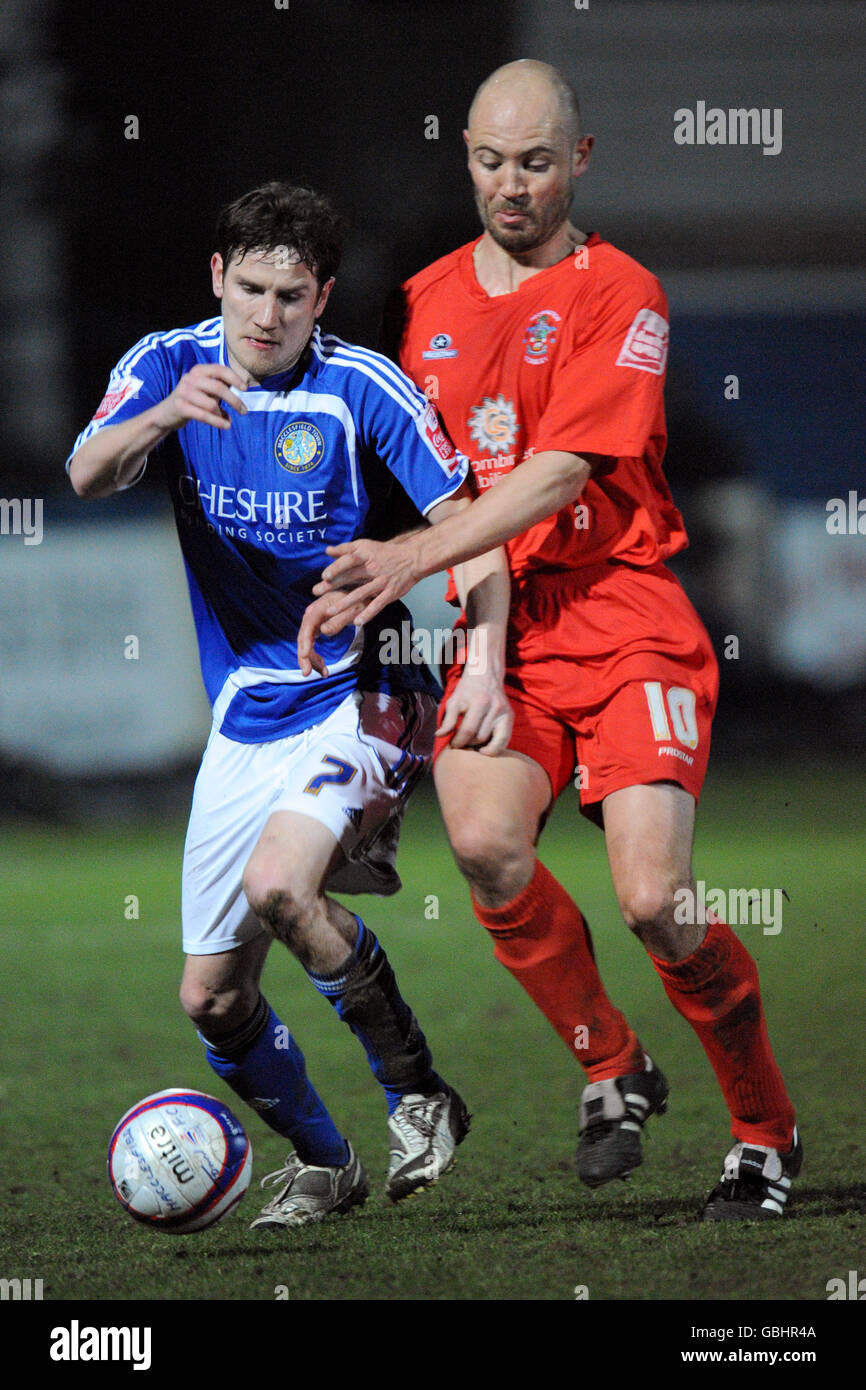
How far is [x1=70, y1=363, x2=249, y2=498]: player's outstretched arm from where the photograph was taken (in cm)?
298

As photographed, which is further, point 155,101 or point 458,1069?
point 155,101

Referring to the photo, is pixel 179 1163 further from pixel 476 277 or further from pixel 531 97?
pixel 531 97

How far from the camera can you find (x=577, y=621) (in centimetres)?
347

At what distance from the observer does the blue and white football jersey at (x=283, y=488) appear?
132 inches

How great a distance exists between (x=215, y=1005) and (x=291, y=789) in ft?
1.74

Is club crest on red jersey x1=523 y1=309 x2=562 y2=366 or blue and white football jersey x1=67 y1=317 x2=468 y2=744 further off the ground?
club crest on red jersey x1=523 y1=309 x2=562 y2=366

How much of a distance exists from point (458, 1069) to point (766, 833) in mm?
5106

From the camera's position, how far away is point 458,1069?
5168 mm

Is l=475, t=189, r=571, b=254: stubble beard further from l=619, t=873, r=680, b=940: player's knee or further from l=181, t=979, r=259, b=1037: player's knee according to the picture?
l=181, t=979, r=259, b=1037: player's knee

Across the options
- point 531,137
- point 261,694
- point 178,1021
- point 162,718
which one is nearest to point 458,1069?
point 178,1021

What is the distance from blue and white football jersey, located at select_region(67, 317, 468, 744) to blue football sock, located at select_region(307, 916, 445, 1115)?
52cm

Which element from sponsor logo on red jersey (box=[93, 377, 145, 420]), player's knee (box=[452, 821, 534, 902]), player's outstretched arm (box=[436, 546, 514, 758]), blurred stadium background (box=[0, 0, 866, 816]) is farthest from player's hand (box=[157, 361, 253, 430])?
blurred stadium background (box=[0, 0, 866, 816])

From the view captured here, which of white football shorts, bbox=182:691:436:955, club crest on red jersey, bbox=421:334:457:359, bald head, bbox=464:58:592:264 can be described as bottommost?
white football shorts, bbox=182:691:436:955

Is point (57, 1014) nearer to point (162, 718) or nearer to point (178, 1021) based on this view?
point (178, 1021)
